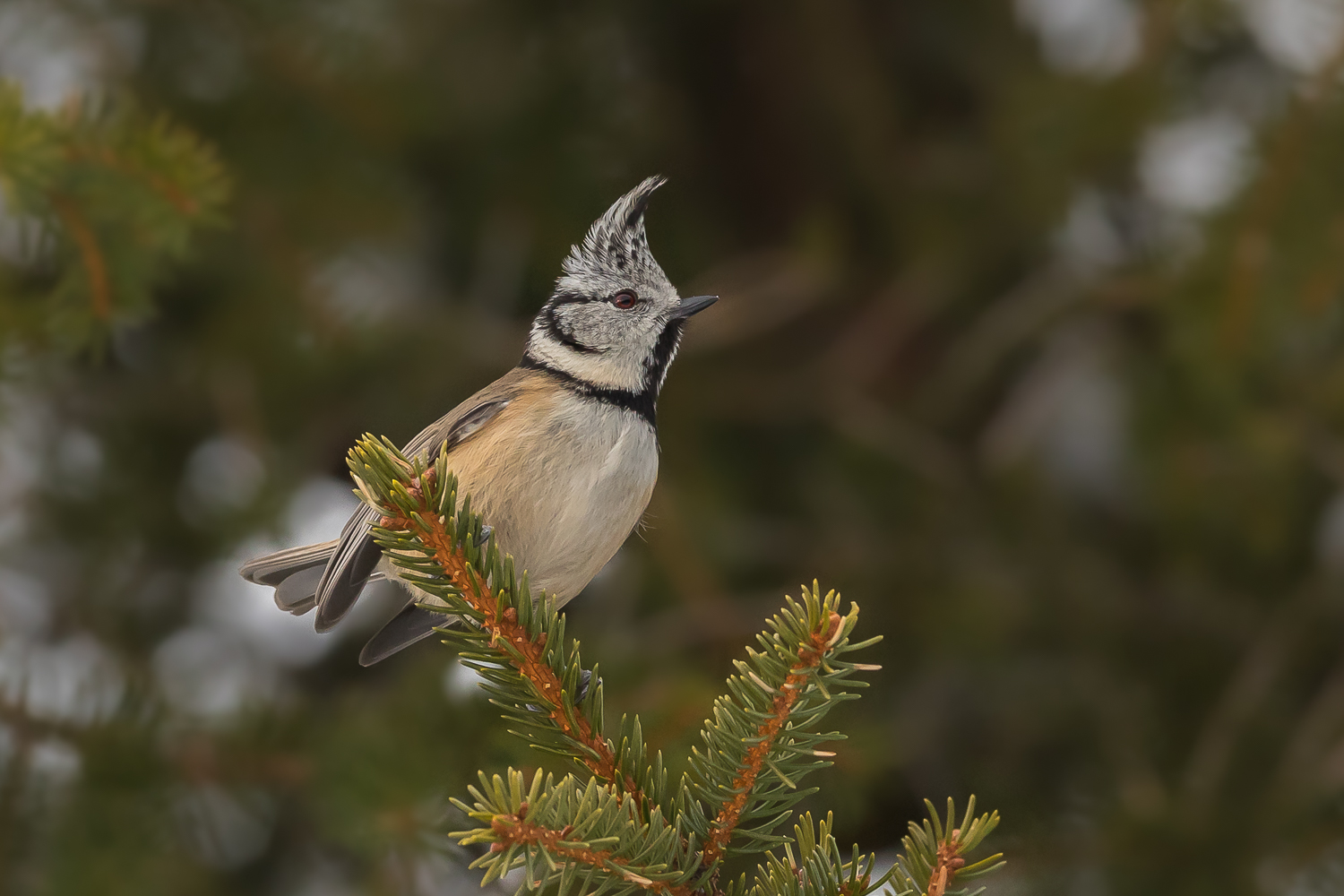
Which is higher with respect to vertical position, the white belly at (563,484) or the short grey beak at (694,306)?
the short grey beak at (694,306)

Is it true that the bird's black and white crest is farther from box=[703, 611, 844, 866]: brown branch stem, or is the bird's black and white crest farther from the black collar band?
box=[703, 611, 844, 866]: brown branch stem

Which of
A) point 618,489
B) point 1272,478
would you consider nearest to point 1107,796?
point 1272,478

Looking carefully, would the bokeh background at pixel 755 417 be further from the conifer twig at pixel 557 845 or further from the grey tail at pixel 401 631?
the conifer twig at pixel 557 845

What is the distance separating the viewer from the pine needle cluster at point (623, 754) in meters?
1.25

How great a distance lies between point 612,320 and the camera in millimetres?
2076

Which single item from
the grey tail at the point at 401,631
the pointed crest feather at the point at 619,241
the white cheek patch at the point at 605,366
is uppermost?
the pointed crest feather at the point at 619,241

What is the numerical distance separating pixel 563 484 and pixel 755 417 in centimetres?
226

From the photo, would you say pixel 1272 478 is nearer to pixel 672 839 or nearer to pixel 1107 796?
pixel 1107 796

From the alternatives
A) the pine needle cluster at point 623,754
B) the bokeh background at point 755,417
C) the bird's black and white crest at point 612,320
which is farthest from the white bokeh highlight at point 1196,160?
the pine needle cluster at point 623,754

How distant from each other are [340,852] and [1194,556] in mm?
2734

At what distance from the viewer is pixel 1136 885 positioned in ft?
9.91

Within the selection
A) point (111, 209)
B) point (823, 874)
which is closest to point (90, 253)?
point (111, 209)

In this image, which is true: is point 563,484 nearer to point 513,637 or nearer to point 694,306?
point 694,306

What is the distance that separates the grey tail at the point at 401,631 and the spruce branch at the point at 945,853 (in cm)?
82
